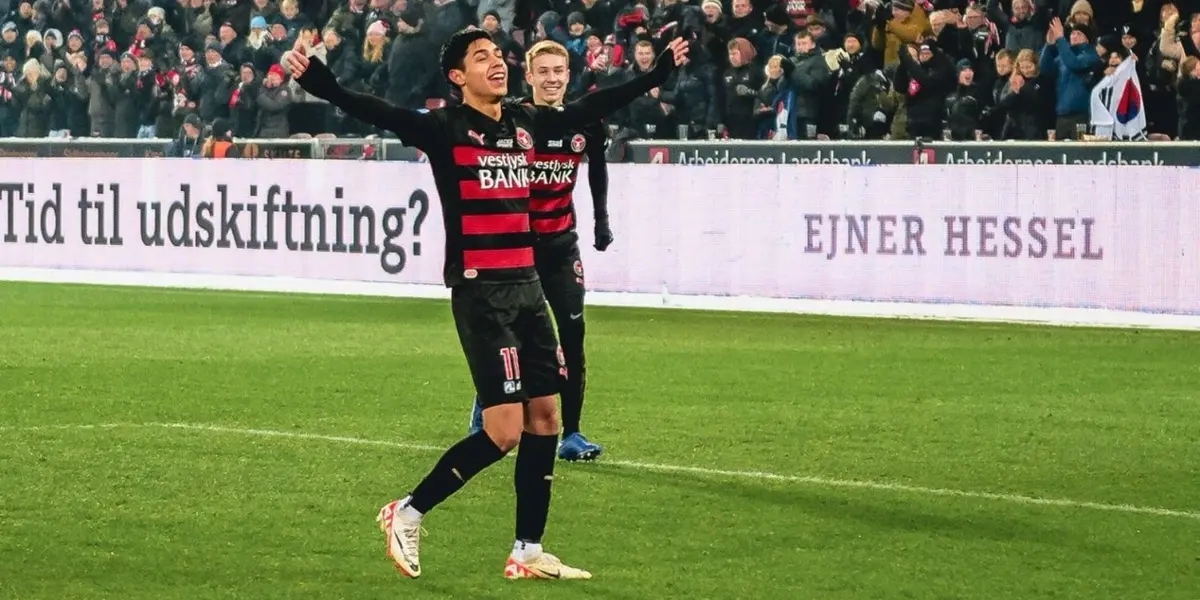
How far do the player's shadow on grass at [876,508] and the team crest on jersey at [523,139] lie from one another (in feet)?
6.87

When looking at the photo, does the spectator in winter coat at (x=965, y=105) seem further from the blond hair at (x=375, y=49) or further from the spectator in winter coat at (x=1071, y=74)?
the blond hair at (x=375, y=49)

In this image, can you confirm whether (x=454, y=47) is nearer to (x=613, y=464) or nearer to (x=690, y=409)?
(x=613, y=464)

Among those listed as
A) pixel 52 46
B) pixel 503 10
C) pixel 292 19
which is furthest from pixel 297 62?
pixel 52 46

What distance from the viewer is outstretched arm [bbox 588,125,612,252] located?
10.5 metres

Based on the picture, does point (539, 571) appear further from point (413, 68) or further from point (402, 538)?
point (413, 68)

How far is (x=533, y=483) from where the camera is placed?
735 centimetres

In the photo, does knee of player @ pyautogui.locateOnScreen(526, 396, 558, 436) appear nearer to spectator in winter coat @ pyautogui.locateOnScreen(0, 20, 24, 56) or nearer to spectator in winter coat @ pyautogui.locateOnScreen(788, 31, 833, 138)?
spectator in winter coat @ pyautogui.locateOnScreen(788, 31, 833, 138)

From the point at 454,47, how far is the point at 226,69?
19226mm

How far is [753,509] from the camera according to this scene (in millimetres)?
8719

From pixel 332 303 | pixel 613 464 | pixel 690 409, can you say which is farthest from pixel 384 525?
pixel 332 303

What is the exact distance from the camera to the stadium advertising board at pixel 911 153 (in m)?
17.8

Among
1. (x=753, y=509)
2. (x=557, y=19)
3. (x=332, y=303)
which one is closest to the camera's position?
(x=753, y=509)

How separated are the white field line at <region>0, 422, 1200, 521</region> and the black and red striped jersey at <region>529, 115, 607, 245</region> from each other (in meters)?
1.11

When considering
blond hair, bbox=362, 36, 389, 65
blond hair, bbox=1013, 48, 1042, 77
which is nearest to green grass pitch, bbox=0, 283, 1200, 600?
blond hair, bbox=1013, 48, 1042, 77
